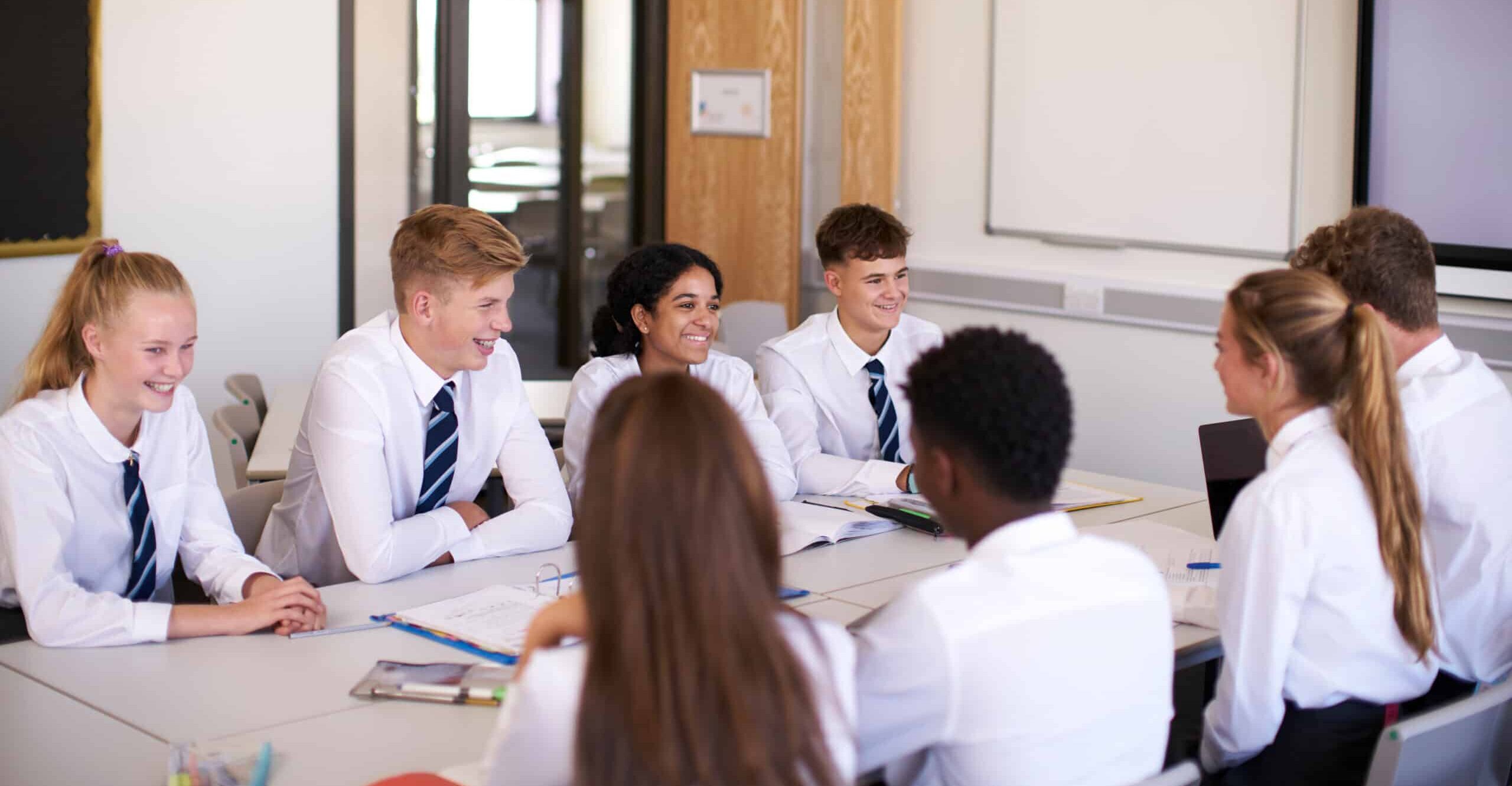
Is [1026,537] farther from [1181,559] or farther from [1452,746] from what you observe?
[1181,559]

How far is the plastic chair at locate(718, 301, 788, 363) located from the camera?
5.12 m

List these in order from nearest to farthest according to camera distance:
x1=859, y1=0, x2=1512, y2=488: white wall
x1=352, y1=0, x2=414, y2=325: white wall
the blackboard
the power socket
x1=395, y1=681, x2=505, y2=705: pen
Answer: x1=395, y1=681, x2=505, y2=705: pen → the blackboard → x1=859, y1=0, x2=1512, y2=488: white wall → the power socket → x1=352, y1=0, x2=414, y2=325: white wall

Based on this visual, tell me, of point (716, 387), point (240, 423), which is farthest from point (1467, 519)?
point (240, 423)

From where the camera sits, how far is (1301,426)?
199cm

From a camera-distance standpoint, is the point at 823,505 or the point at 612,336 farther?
the point at 612,336

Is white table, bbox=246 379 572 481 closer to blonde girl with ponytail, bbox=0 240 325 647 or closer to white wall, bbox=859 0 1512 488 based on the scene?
blonde girl with ponytail, bbox=0 240 325 647

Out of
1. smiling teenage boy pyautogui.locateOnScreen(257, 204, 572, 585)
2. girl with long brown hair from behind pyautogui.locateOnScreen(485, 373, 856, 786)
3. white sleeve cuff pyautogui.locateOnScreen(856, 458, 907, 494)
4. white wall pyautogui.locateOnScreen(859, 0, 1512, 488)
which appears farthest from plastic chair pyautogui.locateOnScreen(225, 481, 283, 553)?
white wall pyautogui.locateOnScreen(859, 0, 1512, 488)

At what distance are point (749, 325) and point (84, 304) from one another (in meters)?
3.13

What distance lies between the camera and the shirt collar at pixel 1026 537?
4.93 ft

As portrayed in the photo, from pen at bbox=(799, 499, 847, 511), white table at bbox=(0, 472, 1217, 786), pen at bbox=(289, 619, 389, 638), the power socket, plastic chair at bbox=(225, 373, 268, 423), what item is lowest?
white table at bbox=(0, 472, 1217, 786)

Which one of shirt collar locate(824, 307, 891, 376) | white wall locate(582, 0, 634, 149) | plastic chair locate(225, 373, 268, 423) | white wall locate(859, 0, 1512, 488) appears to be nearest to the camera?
shirt collar locate(824, 307, 891, 376)

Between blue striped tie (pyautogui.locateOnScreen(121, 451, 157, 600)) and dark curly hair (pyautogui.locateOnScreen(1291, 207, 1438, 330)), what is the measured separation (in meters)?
1.99

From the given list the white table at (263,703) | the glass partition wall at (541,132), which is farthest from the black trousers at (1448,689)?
the glass partition wall at (541,132)

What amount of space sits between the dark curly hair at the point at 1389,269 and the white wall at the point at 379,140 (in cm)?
412
